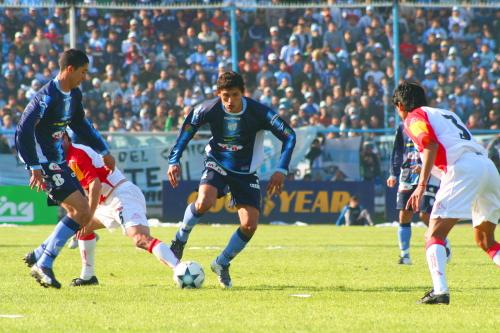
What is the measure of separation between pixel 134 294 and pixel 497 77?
17862 mm

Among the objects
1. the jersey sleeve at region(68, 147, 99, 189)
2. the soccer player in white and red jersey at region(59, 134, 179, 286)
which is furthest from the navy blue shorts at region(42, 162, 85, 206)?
the jersey sleeve at region(68, 147, 99, 189)

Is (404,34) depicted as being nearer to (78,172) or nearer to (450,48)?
(450,48)

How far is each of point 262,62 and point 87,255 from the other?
1546 cm

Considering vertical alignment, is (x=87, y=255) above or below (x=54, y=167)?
below

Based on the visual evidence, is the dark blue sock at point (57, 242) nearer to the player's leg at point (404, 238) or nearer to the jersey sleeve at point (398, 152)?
the player's leg at point (404, 238)

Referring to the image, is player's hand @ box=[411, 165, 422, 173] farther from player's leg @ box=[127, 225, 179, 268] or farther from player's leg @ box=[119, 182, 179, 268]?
player's leg @ box=[127, 225, 179, 268]

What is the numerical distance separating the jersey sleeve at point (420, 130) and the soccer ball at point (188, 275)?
2.57 m

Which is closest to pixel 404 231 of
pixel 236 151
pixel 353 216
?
pixel 236 151

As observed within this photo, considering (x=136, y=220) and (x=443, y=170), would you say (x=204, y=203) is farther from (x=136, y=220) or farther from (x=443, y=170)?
(x=443, y=170)

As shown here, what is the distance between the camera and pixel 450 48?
26094 mm

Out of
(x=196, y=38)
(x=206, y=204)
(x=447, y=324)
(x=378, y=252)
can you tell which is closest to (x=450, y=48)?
(x=196, y=38)

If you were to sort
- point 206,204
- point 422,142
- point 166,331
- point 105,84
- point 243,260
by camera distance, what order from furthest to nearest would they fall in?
point 105,84, point 243,260, point 206,204, point 422,142, point 166,331

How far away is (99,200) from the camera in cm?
1084

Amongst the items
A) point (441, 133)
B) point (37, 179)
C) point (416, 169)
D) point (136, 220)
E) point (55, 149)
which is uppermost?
point (441, 133)
